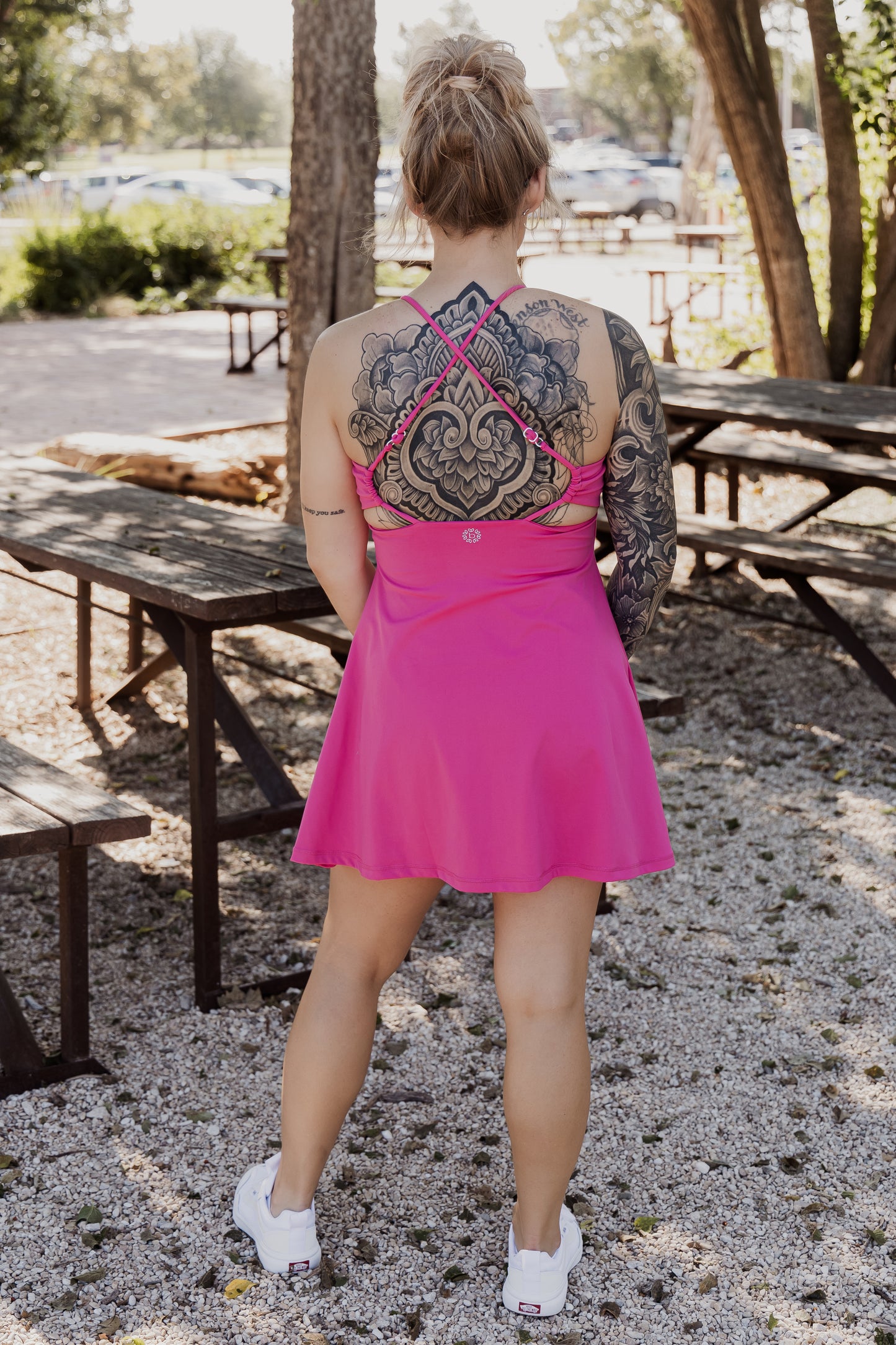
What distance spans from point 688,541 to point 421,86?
3654mm

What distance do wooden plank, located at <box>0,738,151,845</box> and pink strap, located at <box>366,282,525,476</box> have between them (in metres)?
1.10

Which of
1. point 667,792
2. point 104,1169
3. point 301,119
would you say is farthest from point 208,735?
point 301,119

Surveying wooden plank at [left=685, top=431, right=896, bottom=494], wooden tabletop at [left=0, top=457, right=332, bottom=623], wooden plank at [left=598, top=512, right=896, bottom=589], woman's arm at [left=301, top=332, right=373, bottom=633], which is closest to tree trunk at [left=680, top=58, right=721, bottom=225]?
wooden plank at [left=685, top=431, right=896, bottom=494]

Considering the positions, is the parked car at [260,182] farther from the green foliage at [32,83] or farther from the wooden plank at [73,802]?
the wooden plank at [73,802]

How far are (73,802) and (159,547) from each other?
3.41 feet

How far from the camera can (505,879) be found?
2.10m

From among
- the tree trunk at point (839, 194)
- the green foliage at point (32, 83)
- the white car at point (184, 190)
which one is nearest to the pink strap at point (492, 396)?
the tree trunk at point (839, 194)

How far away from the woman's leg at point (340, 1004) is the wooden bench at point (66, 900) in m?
0.66

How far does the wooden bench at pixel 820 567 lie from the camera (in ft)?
16.1

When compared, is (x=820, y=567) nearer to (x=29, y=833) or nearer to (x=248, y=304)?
(x=29, y=833)

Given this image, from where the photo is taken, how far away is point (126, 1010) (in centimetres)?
331

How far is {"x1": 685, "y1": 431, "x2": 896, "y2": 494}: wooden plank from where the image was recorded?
546 cm

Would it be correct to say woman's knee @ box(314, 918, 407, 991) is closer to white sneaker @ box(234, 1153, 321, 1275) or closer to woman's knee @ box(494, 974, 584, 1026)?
woman's knee @ box(494, 974, 584, 1026)

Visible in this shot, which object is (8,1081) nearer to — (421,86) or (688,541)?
(421,86)
